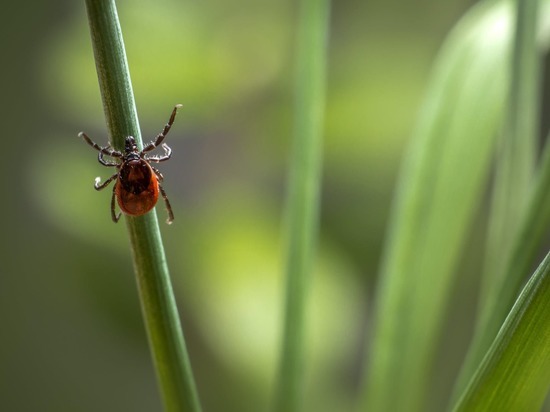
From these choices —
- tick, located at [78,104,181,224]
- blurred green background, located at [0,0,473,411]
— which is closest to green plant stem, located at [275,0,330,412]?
tick, located at [78,104,181,224]

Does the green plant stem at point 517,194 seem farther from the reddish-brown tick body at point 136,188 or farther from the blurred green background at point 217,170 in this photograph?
the blurred green background at point 217,170

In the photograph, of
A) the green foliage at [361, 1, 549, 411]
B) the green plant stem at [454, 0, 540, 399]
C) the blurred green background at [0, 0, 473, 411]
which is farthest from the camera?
the blurred green background at [0, 0, 473, 411]

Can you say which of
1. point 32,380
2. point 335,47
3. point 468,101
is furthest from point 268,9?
point 32,380

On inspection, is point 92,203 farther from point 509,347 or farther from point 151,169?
point 509,347

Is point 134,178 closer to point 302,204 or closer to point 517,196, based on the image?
point 302,204

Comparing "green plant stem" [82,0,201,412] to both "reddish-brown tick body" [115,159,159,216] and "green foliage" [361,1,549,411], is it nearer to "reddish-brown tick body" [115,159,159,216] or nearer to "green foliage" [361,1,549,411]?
"reddish-brown tick body" [115,159,159,216]

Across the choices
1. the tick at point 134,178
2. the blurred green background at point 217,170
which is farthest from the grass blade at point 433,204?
the blurred green background at point 217,170
